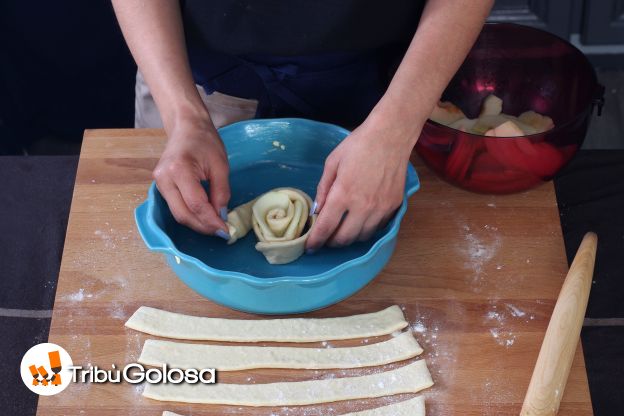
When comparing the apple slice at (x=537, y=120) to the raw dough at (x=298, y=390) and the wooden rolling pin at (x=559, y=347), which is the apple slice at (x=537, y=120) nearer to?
the wooden rolling pin at (x=559, y=347)

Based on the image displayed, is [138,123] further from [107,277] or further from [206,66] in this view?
[107,277]

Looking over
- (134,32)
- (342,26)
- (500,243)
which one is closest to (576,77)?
(500,243)

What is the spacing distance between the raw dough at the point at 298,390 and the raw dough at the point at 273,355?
3 cm

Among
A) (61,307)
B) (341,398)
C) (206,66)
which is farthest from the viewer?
(206,66)

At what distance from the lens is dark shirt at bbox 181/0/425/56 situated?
4.38ft

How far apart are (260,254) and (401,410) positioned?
14.6 inches

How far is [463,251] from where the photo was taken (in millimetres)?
1340

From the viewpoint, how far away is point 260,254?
130 centimetres

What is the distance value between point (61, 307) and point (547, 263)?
2.82 feet

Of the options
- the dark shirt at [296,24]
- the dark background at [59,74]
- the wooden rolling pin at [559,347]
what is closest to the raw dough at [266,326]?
the wooden rolling pin at [559,347]

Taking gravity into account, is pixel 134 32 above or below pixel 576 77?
above

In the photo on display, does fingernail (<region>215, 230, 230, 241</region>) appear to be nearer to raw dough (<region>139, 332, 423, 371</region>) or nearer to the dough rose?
the dough rose

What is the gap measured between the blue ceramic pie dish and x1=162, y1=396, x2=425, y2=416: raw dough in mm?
204

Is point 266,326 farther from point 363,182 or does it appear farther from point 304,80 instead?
point 304,80
